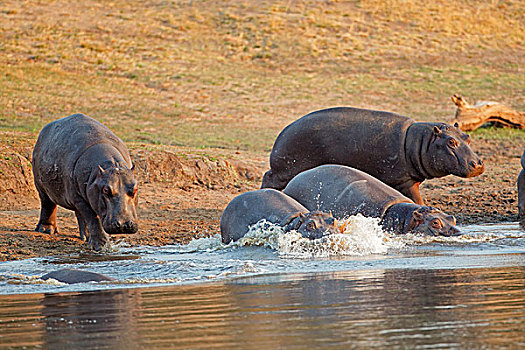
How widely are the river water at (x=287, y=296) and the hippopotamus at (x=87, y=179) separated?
1.42 ft

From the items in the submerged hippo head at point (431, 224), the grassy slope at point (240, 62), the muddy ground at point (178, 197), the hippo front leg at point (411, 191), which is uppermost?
the submerged hippo head at point (431, 224)

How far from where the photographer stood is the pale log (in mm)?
19562

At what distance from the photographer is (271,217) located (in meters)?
8.48

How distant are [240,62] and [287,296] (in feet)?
86.6

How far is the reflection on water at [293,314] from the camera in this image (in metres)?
3.77

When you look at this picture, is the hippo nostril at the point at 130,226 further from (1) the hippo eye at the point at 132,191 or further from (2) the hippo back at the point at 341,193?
(2) the hippo back at the point at 341,193

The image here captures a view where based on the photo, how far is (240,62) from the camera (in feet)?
102

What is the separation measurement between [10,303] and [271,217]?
3490mm

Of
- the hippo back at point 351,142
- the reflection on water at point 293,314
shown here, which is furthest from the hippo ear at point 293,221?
the hippo back at point 351,142

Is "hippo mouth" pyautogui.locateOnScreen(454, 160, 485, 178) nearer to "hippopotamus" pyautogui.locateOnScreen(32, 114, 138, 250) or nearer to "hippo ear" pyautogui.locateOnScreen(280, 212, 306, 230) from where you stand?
"hippo ear" pyautogui.locateOnScreen(280, 212, 306, 230)

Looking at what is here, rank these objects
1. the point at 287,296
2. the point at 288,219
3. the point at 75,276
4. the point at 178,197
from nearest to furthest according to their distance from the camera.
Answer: the point at 287,296 → the point at 75,276 → the point at 288,219 → the point at 178,197

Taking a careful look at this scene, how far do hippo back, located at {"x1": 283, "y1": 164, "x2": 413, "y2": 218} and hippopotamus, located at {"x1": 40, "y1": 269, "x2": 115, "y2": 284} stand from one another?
3403 mm

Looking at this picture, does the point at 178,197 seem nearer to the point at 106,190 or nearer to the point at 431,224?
the point at 106,190

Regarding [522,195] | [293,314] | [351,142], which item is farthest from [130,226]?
[522,195]
